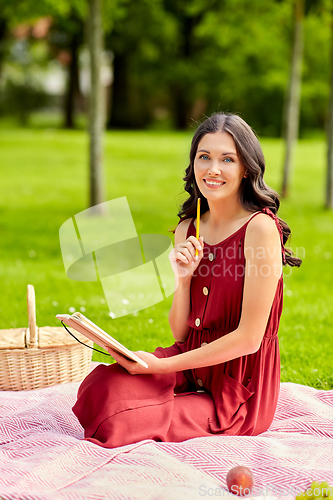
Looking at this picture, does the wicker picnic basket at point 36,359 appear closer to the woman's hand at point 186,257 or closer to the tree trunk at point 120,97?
the woman's hand at point 186,257

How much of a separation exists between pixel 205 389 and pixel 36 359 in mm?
1195

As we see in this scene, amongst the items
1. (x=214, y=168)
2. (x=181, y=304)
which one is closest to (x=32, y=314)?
(x=181, y=304)

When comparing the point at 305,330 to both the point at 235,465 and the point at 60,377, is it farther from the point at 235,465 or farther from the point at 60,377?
the point at 235,465

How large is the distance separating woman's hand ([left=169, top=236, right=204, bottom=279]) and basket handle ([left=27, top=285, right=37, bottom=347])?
1.06 m

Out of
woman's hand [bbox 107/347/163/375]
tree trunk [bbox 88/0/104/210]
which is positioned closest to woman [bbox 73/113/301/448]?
woman's hand [bbox 107/347/163/375]

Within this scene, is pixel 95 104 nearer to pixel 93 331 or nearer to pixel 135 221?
pixel 135 221

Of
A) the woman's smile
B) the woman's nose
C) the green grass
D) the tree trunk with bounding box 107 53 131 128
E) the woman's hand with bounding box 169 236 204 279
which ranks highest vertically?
the tree trunk with bounding box 107 53 131 128

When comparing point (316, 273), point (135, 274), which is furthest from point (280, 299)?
point (316, 273)

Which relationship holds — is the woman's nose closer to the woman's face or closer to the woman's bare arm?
the woman's face

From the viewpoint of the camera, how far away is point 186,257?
276 cm

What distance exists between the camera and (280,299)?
289 centimetres

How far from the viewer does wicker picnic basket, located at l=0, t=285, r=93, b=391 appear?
360 cm

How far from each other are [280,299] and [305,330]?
227 cm

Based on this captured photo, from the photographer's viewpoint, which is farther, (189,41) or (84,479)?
(189,41)
